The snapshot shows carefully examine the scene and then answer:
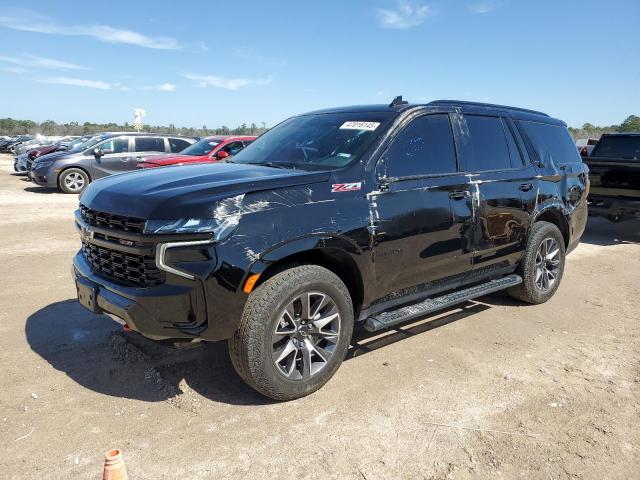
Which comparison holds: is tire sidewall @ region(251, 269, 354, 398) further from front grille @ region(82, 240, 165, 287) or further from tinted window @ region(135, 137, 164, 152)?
tinted window @ region(135, 137, 164, 152)

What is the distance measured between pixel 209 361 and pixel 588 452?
2.66m

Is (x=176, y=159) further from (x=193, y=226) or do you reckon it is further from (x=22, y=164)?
(x=22, y=164)

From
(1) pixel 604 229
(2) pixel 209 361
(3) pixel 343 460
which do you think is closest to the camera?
(3) pixel 343 460

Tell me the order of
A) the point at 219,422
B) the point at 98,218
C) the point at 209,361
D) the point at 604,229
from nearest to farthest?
the point at 219,422 < the point at 98,218 < the point at 209,361 < the point at 604,229

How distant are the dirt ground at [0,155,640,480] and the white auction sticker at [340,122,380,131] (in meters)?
1.83

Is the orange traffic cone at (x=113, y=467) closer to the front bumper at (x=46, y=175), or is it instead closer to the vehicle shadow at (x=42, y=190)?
the front bumper at (x=46, y=175)

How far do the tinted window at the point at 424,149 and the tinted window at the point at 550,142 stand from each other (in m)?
1.43

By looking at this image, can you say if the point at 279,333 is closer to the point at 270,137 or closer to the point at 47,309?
the point at 270,137

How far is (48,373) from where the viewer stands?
3.79 metres

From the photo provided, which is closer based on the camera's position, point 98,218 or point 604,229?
point 98,218

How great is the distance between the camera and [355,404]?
135 inches

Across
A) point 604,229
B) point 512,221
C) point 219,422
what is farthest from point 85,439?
point 604,229

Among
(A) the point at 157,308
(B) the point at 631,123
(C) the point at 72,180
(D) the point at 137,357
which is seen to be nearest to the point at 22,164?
(C) the point at 72,180

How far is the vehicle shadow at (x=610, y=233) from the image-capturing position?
9.59 meters
